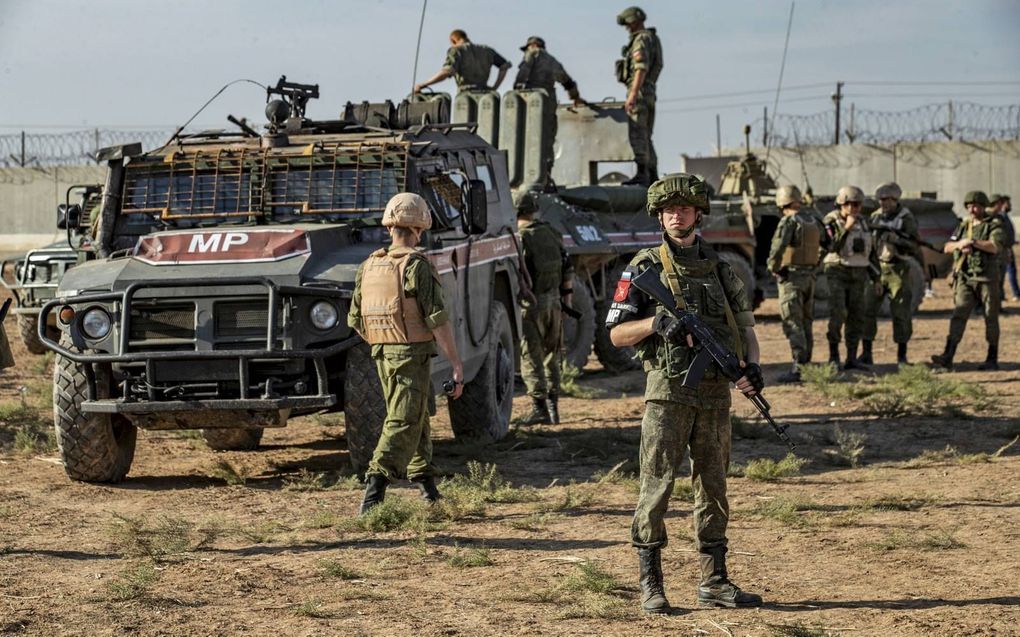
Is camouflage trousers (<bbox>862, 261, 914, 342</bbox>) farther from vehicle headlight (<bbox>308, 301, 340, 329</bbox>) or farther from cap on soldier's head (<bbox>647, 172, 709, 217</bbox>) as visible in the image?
cap on soldier's head (<bbox>647, 172, 709, 217</bbox>)

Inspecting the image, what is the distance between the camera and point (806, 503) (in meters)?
8.39

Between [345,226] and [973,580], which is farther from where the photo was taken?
[345,226]

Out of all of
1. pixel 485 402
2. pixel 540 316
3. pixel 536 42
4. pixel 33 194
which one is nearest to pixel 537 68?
pixel 536 42

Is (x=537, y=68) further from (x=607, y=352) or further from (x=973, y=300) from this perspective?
(x=973, y=300)

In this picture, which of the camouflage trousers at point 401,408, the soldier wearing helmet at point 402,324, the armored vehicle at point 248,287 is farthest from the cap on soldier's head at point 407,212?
the armored vehicle at point 248,287

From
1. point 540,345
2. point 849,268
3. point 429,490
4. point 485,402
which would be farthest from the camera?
point 849,268

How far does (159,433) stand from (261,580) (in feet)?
16.8

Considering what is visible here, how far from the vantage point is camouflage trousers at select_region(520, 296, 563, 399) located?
11.7 meters

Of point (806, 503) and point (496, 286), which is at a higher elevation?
point (496, 286)

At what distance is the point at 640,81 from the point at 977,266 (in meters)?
4.37

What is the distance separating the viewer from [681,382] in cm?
595

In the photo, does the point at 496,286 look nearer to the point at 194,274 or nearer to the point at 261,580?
the point at 194,274

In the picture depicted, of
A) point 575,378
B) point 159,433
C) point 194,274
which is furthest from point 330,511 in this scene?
point 575,378

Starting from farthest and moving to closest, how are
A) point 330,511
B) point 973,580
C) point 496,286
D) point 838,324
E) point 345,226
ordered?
1. point 838,324
2. point 496,286
3. point 345,226
4. point 330,511
5. point 973,580
